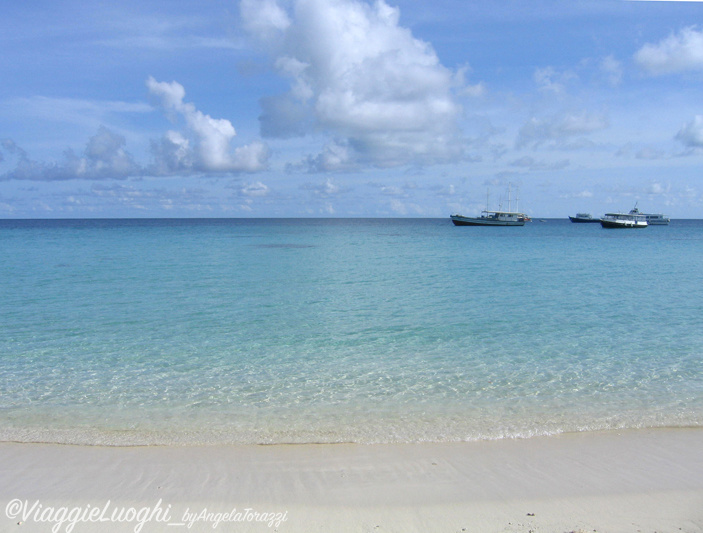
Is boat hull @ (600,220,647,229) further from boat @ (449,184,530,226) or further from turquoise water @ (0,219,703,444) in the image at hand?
turquoise water @ (0,219,703,444)

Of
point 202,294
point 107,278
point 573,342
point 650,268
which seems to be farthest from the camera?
point 650,268

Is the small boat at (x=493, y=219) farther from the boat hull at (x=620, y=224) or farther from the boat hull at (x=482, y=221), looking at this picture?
the boat hull at (x=620, y=224)

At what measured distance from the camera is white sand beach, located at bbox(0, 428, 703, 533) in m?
5.66

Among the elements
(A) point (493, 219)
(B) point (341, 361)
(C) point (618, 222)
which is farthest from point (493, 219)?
(B) point (341, 361)

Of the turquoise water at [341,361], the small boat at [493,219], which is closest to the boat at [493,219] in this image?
the small boat at [493,219]

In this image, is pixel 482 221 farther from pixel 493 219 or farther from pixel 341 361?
pixel 341 361

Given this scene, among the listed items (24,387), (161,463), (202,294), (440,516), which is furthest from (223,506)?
(202,294)

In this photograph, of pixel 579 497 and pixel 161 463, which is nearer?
pixel 579 497

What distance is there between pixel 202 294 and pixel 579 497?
19172 millimetres

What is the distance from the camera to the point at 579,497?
20.2 ft

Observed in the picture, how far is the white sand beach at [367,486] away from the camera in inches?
223

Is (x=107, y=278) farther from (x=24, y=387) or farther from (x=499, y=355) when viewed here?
(x=499, y=355)

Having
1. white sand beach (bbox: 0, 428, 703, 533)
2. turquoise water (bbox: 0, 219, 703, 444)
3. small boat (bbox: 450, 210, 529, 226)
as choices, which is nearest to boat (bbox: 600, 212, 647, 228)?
small boat (bbox: 450, 210, 529, 226)

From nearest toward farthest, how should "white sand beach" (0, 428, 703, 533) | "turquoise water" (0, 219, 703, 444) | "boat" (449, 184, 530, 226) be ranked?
"white sand beach" (0, 428, 703, 533) → "turquoise water" (0, 219, 703, 444) → "boat" (449, 184, 530, 226)
